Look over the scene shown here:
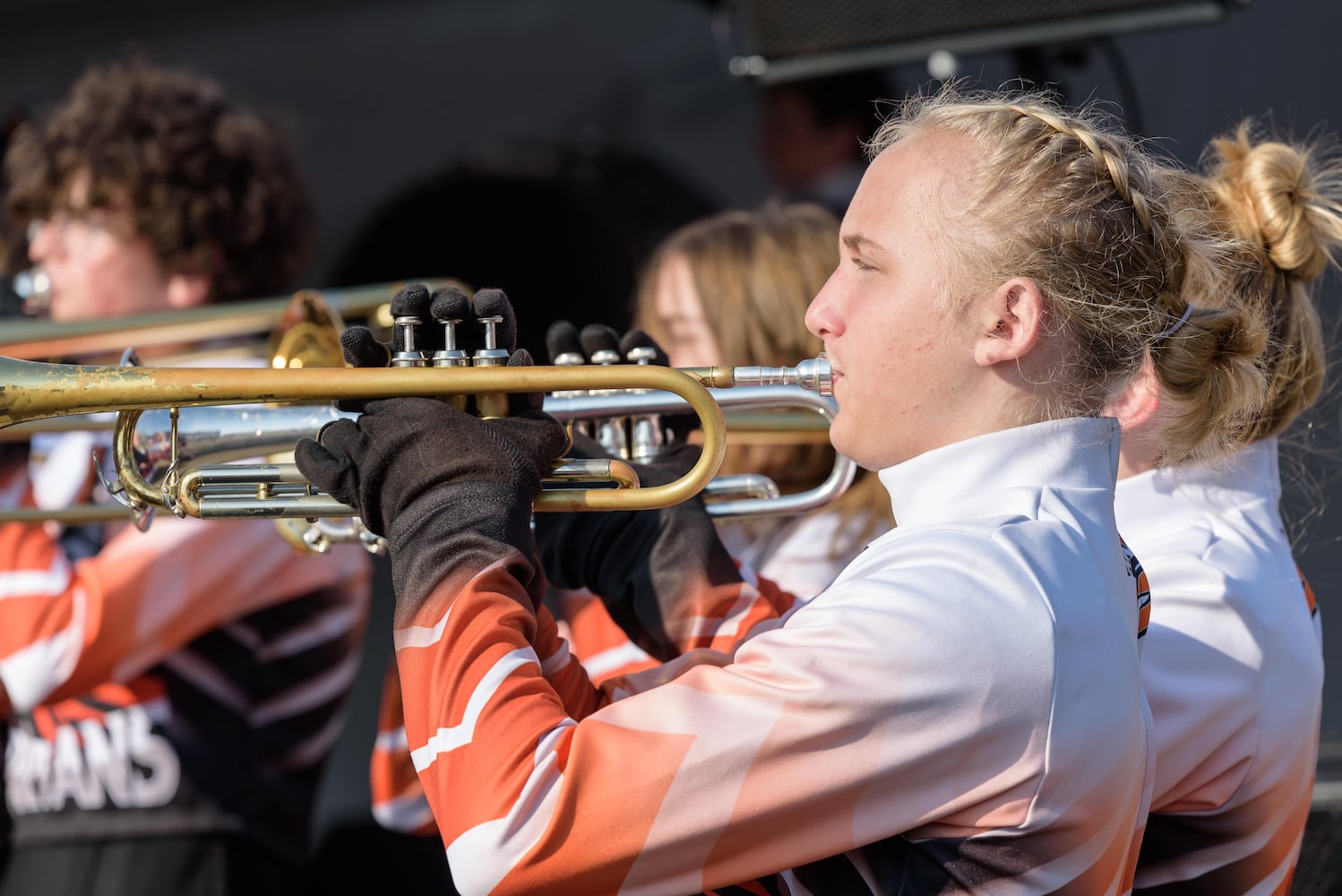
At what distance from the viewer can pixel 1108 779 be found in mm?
1141

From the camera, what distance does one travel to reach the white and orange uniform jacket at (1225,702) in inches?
57.1

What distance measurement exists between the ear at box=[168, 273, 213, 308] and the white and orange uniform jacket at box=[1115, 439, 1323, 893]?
202cm

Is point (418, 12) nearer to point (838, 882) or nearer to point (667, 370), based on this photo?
point (667, 370)

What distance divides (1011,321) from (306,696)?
1645 mm

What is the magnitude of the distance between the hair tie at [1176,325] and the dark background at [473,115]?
196 cm

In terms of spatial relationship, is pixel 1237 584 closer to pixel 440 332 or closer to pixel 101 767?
pixel 440 332

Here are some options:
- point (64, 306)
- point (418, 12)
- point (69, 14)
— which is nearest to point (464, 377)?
point (64, 306)

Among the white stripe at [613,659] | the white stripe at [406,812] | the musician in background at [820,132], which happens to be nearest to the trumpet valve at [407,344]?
the white stripe at [613,659]

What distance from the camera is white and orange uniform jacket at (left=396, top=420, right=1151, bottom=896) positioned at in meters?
1.09

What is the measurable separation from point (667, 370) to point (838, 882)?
1.79ft

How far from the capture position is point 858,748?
109 cm

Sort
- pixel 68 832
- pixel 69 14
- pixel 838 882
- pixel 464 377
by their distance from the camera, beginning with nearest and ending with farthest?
pixel 838 882, pixel 464 377, pixel 68 832, pixel 69 14

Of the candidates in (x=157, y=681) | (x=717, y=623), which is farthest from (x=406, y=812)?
(x=717, y=623)

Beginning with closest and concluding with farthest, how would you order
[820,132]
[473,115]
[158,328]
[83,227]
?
[158,328], [83,227], [820,132], [473,115]
